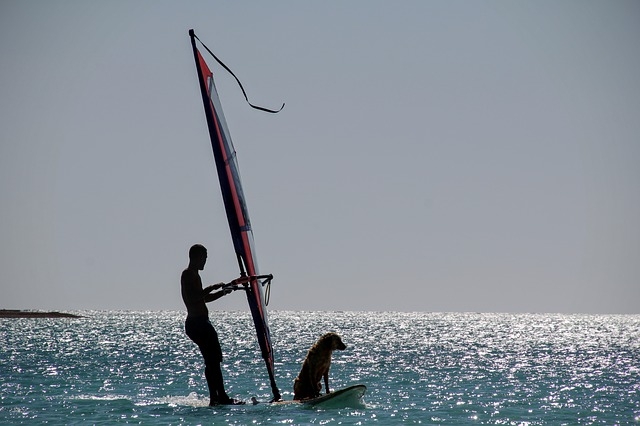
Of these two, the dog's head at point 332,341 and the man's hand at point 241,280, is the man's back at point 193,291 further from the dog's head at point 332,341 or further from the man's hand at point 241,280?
the dog's head at point 332,341

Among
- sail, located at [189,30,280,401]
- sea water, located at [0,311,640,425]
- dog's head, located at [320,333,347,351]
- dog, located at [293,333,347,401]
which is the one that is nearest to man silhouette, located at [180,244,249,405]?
sail, located at [189,30,280,401]

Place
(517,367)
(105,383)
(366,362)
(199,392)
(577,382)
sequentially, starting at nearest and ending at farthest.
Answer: (199,392) < (105,383) < (577,382) < (517,367) < (366,362)

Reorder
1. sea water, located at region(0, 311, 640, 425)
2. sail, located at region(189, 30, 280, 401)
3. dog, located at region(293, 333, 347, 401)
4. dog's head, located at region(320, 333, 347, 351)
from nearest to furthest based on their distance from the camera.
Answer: sail, located at region(189, 30, 280, 401) → sea water, located at region(0, 311, 640, 425) → dog, located at region(293, 333, 347, 401) → dog's head, located at region(320, 333, 347, 351)

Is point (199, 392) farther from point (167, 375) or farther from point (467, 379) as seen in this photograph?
point (467, 379)

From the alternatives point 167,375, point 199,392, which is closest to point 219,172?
point 199,392

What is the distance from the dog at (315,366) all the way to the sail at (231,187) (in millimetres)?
1285

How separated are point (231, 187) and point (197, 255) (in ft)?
4.53

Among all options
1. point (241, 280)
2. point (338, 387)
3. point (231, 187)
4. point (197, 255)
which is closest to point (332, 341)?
point (241, 280)

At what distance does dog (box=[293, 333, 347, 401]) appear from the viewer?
18.4 metres

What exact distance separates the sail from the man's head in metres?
0.63

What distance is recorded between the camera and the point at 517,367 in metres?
39.7

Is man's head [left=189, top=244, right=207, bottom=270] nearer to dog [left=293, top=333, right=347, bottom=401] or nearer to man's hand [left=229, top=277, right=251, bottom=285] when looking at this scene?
man's hand [left=229, top=277, right=251, bottom=285]

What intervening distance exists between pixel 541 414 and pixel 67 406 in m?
9.99

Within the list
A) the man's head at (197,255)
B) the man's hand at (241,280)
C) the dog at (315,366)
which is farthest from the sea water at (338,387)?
the man's head at (197,255)
